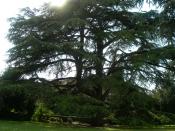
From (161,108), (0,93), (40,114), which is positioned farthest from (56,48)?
(161,108)

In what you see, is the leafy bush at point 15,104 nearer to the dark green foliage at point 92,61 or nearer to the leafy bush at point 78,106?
the dark green foliage at point 92,61

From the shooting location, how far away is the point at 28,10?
1250 inches

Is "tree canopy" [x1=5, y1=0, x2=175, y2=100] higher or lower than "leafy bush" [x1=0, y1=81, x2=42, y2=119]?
higher

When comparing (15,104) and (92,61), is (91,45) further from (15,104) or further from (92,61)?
(15,104)

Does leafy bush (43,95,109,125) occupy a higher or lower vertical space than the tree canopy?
lower

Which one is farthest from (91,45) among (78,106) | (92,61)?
(78,106)

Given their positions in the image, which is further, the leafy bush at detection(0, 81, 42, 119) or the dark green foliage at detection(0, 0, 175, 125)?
the leafy bush at detection(0, 81, 42, 119)

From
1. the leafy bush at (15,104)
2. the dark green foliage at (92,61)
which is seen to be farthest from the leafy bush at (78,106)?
the leafy bush at (15,104)

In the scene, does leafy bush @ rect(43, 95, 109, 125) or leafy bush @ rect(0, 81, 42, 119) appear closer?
leafy bush @ rect(43, 95, 109, 125)

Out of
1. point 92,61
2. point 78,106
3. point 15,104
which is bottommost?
point 78,106

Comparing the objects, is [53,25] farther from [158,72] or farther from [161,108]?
[161,108]

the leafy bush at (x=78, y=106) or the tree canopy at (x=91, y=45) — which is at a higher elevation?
the tree canopy at (x=91, y=45)

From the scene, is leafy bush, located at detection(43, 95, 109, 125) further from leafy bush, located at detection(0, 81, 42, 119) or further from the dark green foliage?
leafy bush, located at detection(0, 81, 42, 119)

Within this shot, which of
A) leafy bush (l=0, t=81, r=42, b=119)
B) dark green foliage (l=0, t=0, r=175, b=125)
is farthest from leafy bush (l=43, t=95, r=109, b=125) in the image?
leafy bush (l=0, t=81, r=42, b=119)
